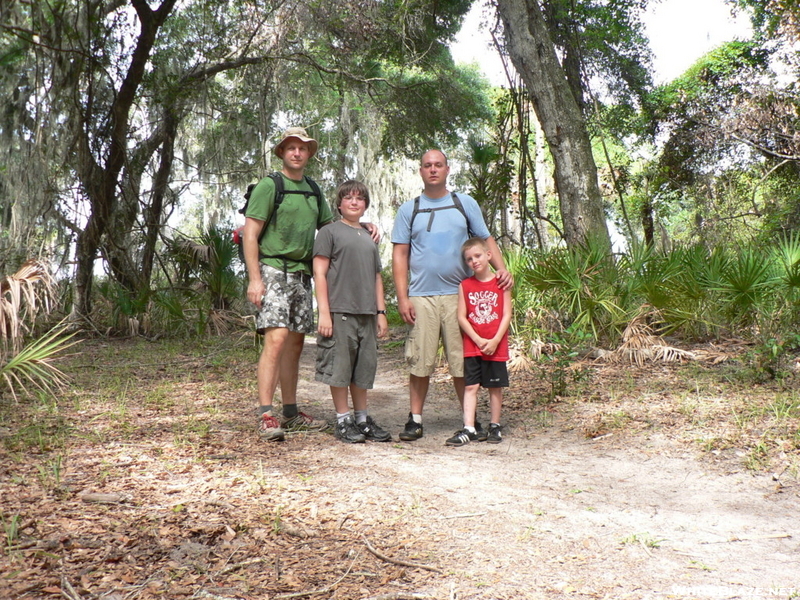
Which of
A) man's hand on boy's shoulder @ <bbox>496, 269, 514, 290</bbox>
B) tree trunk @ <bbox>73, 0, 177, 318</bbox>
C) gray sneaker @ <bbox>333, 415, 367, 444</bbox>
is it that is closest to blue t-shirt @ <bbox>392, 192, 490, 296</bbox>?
man's hand on boy's shoulder @ <bbox>496, 269, 514, 290</bbox>

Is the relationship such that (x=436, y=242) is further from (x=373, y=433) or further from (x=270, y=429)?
(x=270, y=429)

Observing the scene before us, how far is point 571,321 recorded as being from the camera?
7.62m

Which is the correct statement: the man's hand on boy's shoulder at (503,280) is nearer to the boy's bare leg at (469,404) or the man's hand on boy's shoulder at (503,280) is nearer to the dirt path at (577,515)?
the boy's bare leg at (469,404)

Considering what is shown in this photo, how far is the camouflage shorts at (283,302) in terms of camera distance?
14.0 ft

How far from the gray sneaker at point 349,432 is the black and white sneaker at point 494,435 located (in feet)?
2.77

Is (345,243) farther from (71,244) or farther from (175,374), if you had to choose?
(71,244)

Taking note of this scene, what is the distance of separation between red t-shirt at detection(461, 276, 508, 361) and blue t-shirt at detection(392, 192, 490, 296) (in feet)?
0.39

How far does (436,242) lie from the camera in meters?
4.40

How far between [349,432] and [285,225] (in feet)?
4.67

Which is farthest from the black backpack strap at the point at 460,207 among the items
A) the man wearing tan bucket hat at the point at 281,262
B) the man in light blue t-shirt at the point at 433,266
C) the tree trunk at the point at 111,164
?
the tree trunk at the point at 111,164

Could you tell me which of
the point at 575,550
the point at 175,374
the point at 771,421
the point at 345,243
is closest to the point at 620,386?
the point at 771,421

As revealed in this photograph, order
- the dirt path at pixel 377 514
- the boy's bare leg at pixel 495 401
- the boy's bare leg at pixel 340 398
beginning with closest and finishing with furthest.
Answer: the dirt path at pixel 377 514
the boy's bare leg at pixel 340 398
the boy's bare leg at pixel 495 401

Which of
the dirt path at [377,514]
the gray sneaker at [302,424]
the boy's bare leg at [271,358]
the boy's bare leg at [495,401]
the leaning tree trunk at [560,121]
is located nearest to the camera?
the dirt path at [377,514]

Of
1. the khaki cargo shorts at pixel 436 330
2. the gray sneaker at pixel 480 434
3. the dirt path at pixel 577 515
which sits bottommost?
the dirt path at pixel 577 515
